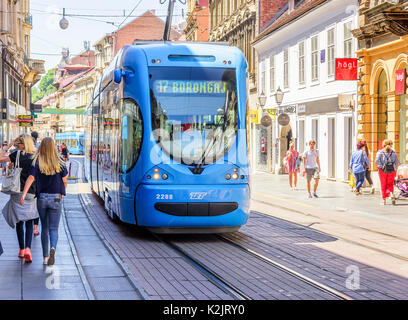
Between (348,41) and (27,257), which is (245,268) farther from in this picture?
(348,41)

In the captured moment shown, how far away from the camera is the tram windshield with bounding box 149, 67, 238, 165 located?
37.2ft

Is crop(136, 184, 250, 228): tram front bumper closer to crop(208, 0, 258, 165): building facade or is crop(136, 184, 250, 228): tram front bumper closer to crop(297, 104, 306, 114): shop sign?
crop(297, 104, 306, 114): shop sign

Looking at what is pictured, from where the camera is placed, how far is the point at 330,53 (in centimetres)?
2964

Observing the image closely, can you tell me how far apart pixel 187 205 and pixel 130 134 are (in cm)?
155

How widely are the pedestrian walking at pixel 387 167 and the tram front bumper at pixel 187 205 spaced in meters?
8.63

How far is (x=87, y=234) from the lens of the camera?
41.0 ft

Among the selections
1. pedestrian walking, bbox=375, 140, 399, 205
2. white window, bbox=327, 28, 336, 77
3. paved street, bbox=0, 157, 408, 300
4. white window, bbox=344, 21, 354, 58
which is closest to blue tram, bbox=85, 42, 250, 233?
paved street, bbox=0, 157, 408, 300

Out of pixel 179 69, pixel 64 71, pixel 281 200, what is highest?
pixel 64 71

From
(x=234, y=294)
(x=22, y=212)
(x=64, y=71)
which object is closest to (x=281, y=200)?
(x=22, y=212)
